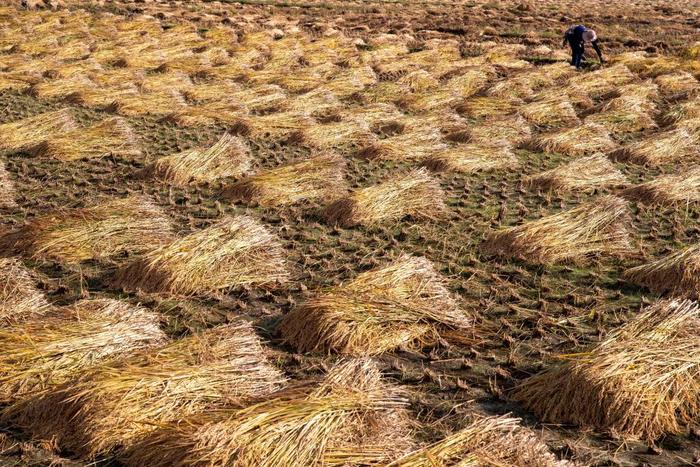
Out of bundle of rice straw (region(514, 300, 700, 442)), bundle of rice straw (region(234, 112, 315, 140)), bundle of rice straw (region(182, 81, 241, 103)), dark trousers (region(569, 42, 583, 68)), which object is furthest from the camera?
dark trousers (region(569, 42, 583, 68))

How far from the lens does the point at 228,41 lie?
1695cm

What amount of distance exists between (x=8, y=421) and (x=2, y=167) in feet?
16.1

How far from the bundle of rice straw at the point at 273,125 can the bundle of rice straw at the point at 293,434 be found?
6081 millimetres

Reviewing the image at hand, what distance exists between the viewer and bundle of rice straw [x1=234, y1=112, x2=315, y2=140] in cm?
945

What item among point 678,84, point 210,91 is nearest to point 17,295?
point 210,91

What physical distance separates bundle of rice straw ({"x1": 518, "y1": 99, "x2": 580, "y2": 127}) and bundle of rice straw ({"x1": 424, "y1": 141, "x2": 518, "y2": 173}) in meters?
2.01

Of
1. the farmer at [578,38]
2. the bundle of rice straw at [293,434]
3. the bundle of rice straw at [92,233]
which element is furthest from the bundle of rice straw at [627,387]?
the farmer at [578,38]

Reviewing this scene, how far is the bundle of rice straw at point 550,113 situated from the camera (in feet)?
34.5

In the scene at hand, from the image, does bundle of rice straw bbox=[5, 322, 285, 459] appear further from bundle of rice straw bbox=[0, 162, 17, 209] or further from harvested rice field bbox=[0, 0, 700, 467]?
bundle of rice straw bbox=[0, 162, 17, 209]

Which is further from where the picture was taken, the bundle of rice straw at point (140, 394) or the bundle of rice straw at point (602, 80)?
the bundle of rice straw at point (602, 80)

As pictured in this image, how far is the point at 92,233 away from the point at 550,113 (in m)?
7.16

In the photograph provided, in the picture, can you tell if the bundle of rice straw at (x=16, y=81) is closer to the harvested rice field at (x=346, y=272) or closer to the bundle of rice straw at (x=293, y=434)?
the harvested rice field at (x=346, y=272)

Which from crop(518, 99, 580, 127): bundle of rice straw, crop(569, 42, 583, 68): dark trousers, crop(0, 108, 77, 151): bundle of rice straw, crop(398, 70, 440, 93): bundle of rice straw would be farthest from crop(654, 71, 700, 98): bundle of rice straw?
crop(0, 108, 77, 151): bundle of rice straw

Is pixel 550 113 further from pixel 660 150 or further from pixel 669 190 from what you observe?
pixel 669 190
